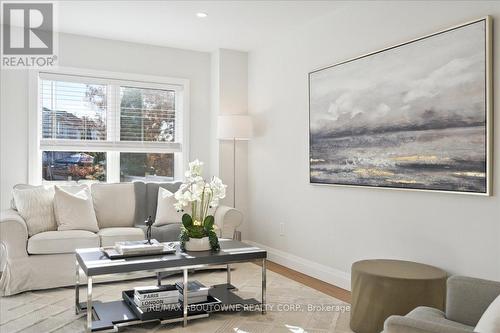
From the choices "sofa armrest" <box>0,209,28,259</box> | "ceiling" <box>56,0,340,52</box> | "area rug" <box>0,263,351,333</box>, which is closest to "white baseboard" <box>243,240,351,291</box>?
"area rug" <box>0,263,351,333</box>

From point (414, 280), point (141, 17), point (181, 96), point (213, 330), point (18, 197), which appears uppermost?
point (141, 17)

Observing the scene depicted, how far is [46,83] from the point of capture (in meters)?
4.84

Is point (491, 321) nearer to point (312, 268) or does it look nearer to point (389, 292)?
point (389, 292)

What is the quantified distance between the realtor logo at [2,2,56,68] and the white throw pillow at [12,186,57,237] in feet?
5.02

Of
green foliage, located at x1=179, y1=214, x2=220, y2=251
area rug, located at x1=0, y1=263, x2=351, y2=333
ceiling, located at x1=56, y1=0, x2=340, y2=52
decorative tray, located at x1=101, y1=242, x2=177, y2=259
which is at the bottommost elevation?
area rug, located at x1=0, y1=263, x2=351, y2=333

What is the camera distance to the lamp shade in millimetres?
5160

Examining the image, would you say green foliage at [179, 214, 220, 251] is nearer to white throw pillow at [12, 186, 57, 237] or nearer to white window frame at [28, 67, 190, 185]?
white throw pillow at [12, 186, 57, 237]

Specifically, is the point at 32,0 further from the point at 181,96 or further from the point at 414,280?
the point at 414,280

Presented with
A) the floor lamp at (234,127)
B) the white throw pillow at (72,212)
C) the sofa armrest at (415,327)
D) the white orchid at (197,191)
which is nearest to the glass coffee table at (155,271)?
the white orchid at (197,191)

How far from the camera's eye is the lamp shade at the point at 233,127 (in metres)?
5.16

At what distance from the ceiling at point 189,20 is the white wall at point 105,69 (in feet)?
0.50

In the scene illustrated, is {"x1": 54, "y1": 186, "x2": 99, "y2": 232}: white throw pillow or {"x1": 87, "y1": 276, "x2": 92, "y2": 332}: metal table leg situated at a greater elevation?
{"x1": 54, "y1": 186, "x2": 99, "y2": 232}: white throw pillow

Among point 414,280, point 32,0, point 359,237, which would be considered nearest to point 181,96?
point 32,0

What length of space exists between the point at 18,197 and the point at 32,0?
191 cm
